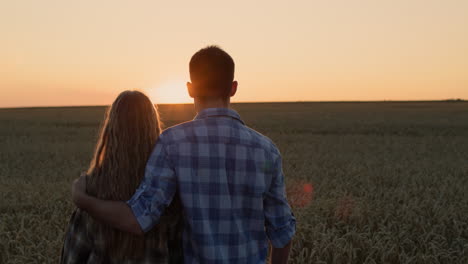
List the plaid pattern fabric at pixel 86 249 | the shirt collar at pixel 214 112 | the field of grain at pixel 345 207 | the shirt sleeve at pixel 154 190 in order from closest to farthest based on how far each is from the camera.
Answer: the shirt sleeve at pixel 154 190, the shirt collar at pixel 214 112, the plaid pattern fabric at pixel 86 249, the field of grain at pixel 345 207

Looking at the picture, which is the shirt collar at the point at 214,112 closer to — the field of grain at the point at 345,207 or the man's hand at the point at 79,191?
the man's hand at the point at 79,191

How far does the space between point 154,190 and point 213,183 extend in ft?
0.80

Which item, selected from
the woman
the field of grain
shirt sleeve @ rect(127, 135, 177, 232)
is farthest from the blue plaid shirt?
the field of grain

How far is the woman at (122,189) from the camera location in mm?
1663

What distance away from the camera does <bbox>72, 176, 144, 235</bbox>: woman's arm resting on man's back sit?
4.98 feet

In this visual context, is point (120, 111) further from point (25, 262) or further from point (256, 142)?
point (25, 262)

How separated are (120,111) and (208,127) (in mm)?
464

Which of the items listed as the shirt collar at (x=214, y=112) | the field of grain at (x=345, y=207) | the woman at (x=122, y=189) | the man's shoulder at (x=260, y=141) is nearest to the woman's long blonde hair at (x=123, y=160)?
the woman at (x=122, y=189)

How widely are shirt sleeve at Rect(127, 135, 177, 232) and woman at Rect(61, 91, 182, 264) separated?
0.18 metres

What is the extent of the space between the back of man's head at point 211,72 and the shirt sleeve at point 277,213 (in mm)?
420

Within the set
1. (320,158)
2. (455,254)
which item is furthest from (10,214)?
(320,158)

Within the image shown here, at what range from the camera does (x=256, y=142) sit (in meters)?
1.60

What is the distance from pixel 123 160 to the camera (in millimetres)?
1673

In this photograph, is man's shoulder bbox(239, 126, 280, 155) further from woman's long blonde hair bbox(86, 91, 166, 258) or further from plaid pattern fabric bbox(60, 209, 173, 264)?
plaid pattern fabric bbox(60, 209, 173, 264)
